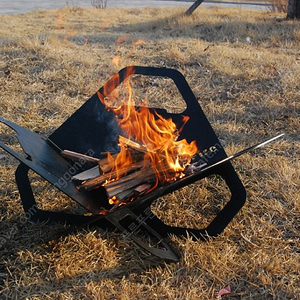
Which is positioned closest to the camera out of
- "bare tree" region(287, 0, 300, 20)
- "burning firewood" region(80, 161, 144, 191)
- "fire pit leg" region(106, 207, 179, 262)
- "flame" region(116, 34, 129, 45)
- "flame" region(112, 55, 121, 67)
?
"fire pit leg" region(106, 207, 179, 262)

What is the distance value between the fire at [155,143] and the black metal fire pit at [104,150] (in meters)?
0.06

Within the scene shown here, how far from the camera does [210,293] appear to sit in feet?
7.10

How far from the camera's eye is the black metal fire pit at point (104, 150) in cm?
228

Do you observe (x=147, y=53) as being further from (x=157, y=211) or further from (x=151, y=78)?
(x=157, y=211)

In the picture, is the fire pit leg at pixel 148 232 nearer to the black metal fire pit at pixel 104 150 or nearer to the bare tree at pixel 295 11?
the black metal fire pit at pixel 104 150

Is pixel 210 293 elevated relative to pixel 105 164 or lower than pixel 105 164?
lower

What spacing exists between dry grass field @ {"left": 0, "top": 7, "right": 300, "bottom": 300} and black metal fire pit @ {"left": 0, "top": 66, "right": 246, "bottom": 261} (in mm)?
148

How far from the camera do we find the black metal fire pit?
2.28 meters

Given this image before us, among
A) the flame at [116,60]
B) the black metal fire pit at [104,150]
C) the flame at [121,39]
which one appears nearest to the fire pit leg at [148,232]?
the black metal fire pit at [104,150]

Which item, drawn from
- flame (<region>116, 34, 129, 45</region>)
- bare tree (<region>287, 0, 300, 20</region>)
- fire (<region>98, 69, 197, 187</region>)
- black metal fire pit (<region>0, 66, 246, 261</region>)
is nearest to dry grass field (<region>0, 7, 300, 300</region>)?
black metal fire pit (<region>0, 66, 246, 261</region>)

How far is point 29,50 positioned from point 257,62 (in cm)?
400

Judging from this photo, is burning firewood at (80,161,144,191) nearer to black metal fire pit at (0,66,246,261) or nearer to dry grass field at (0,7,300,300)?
black metal fire pit at (0,66,246,261)

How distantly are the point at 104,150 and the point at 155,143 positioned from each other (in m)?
0.41

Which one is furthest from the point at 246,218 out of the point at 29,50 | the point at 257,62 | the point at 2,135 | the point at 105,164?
the point at 29,50
